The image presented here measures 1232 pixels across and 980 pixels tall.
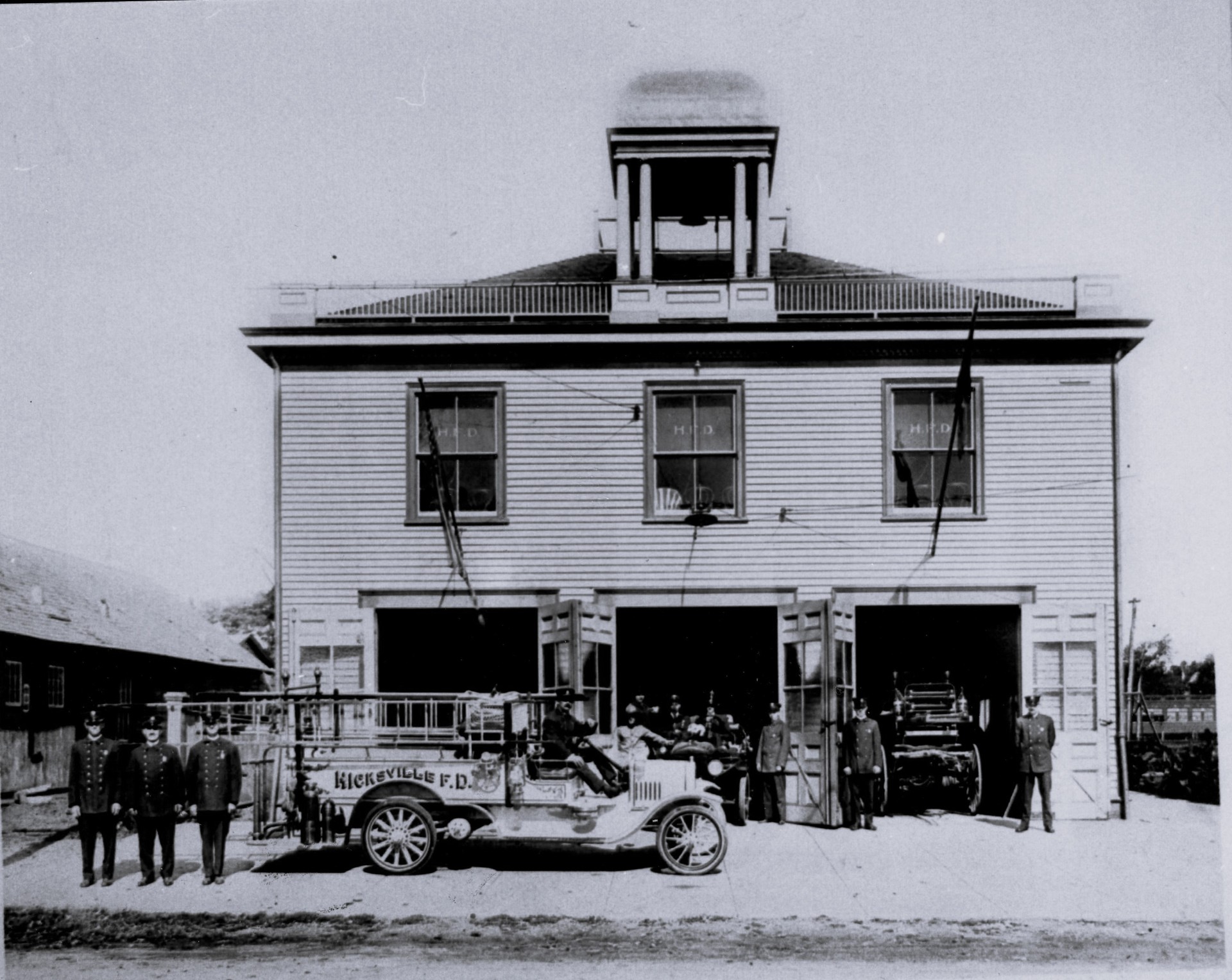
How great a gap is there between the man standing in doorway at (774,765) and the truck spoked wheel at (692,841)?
1957 mm

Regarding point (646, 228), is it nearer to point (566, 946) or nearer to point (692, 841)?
point (692, 841)

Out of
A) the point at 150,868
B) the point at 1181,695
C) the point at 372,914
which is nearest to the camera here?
the point at 372,914

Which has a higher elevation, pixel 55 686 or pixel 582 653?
pixel 582 653

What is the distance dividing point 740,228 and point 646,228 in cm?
94

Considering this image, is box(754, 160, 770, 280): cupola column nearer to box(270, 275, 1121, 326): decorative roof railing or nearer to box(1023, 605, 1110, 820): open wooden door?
box(270, 275, 1121, 326): decorative roof railing

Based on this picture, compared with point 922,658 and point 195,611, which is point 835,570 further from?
point 195,611

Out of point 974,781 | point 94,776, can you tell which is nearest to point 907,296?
point 974,781

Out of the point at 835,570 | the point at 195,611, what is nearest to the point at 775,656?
the point at 835,570

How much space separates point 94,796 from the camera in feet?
35.4

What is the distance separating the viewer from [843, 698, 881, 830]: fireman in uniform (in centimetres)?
1244

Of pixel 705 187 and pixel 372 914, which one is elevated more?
pixel 705 187

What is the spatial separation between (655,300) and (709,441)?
1473 mm

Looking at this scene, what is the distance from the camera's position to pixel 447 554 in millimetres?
12266

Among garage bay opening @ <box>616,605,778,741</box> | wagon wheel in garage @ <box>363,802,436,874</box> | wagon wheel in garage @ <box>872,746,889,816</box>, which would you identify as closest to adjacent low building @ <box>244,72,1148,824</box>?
garage bay opening @ <box>616,605,778,741</box>
